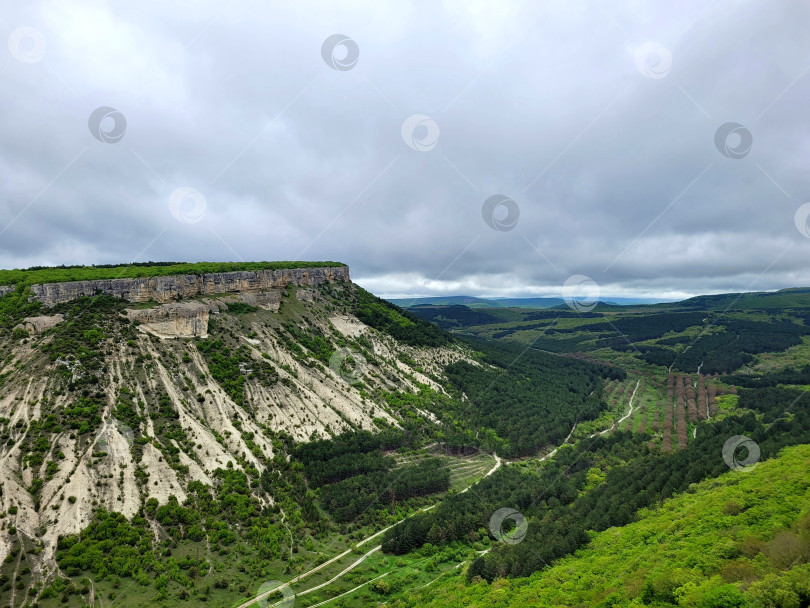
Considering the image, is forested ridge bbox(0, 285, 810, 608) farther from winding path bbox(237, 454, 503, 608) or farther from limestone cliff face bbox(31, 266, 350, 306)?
limestone cliff face bbox(31, 266, 350, 306)

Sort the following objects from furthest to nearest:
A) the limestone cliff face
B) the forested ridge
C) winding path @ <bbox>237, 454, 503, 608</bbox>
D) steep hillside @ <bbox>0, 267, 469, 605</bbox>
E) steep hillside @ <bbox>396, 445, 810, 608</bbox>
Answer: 1. the limestone cliff face
2. steep hillside @ <bbox>0, 267, 469, 605</bbox>
3. winding path @ <bbox>237, 454, 503, 608</bbox>
4. the forested ridge
5. steep hillside @ <bbox>396, 445, 810, 608</bbox>

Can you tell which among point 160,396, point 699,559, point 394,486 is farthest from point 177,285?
point 699,559

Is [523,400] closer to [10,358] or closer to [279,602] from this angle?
[279,602]

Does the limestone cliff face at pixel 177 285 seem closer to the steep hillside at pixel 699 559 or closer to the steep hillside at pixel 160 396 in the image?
the steep hillside at pixel 160 396

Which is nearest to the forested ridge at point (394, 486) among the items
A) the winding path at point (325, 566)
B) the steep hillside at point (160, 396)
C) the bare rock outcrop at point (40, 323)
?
the steep hillside at point (160, 396)

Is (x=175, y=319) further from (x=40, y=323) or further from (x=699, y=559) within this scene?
(x=699, y=559)

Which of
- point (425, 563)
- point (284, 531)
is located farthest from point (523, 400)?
point (284, 531)

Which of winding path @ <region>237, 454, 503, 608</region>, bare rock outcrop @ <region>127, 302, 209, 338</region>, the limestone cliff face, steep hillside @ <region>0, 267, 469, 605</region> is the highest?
the limestone cliff face

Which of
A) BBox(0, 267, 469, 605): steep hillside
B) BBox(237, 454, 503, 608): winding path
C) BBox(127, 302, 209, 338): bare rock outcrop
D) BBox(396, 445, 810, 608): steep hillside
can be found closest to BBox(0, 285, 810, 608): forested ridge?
BBox(396, 445, 810, 608): steep hillside
